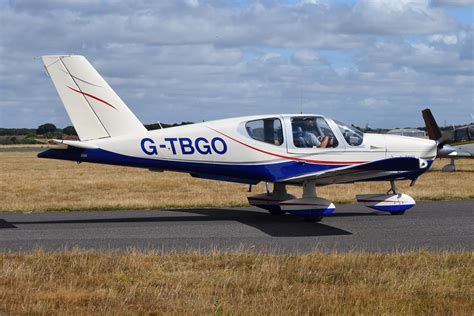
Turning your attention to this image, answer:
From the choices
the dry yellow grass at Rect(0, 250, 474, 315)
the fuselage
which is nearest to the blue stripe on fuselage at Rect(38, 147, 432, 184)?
the fuselage

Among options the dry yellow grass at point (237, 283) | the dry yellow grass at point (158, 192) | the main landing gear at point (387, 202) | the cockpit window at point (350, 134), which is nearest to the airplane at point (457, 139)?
the dry yellow grass at point (158, 192)

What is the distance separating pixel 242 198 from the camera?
1944 centimetres

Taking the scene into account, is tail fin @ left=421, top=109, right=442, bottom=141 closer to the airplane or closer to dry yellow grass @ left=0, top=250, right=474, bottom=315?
the airplane

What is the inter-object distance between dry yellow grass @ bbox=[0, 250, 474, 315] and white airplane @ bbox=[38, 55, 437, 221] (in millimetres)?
4100

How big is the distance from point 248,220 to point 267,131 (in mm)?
1783

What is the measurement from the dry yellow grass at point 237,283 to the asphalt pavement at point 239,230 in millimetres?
1379

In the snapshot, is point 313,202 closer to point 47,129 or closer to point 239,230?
point 239,230

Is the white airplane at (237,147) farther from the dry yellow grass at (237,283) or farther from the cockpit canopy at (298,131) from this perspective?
the dry yellow grass at (237,283)

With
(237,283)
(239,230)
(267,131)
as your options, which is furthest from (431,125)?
(237,283)

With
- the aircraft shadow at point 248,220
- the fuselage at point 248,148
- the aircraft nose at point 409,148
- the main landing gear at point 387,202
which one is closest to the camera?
the aircraft shadow at point 248,220

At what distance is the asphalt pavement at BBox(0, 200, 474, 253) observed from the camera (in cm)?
1153

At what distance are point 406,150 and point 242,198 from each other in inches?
211

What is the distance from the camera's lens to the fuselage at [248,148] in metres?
14.3

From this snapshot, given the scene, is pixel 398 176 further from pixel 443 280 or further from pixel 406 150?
pixel 443 280
